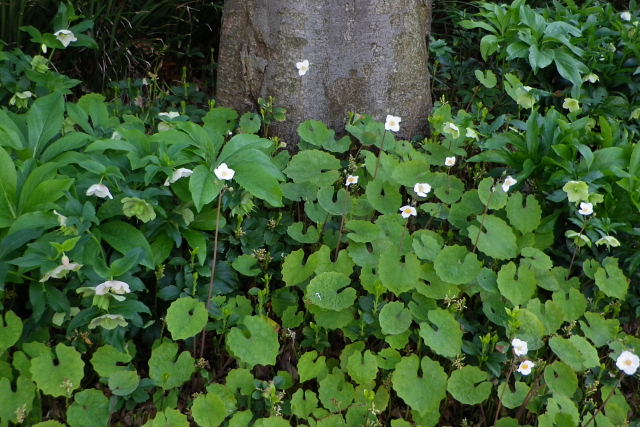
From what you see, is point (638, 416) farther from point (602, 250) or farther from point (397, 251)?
point (397, 251)

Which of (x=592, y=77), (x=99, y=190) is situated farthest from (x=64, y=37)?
(x=592, y=77)

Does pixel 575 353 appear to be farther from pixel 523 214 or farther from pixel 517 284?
pixel 523 214

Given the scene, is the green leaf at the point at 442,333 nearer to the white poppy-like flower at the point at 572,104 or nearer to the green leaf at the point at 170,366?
the green leaf at the point at 170,366

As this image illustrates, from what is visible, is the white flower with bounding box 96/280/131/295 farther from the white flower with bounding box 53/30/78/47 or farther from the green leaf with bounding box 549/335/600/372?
the white flower with bounding box 53/30/78/47

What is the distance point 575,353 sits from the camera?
2.02 meters

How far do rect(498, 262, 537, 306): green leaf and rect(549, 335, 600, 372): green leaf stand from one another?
0.19 meters

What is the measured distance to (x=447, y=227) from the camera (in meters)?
2.68

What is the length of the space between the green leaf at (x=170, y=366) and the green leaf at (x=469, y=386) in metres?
0.82

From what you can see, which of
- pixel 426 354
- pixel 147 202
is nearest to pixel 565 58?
pixel 426 354

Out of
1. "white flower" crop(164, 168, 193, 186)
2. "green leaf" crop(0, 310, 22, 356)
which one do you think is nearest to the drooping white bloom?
"white flower" crop(164, 168, 193, 186)

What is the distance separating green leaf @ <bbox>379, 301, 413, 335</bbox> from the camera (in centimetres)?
209

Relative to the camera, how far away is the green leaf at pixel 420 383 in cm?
193

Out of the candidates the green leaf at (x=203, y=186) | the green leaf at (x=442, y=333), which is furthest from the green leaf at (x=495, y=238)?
the green leaf at (x=203, y=186)

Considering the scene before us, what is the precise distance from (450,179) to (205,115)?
47.7 inches
